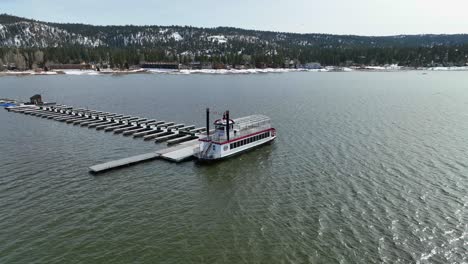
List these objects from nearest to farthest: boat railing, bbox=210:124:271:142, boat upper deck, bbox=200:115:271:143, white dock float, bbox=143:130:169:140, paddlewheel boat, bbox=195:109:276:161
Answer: paddlewheel boat, bbox=195:109:276:161 < boat railing, bbox=210:124:271:142 < boat upper deck, bbox=200:115:271:143 < white dock float, bbox=143:130:169:140

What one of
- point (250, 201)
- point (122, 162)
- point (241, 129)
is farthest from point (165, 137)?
point (250, 201)

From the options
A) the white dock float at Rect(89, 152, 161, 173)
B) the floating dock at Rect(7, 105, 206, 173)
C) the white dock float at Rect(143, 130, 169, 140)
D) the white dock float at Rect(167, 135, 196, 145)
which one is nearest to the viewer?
the white dock float at Rect(89, 152, 161, 173)

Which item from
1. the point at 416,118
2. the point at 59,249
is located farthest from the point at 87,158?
the point at 416,118

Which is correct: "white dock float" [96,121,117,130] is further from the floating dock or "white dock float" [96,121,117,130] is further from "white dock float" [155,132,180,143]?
"white dock float" [155,132,180,143]

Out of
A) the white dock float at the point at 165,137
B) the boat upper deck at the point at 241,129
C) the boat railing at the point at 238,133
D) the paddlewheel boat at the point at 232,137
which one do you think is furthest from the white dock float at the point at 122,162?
the white dock float at the point at 165,137

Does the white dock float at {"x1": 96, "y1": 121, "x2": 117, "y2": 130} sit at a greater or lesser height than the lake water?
greater

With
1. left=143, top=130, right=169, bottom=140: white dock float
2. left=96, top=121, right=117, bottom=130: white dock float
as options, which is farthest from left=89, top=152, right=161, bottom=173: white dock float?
left=96, top=121, right=117, bottom=130: white dock float

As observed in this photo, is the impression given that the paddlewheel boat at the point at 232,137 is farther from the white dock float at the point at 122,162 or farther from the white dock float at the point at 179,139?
the white dock float at the point at 179,139
